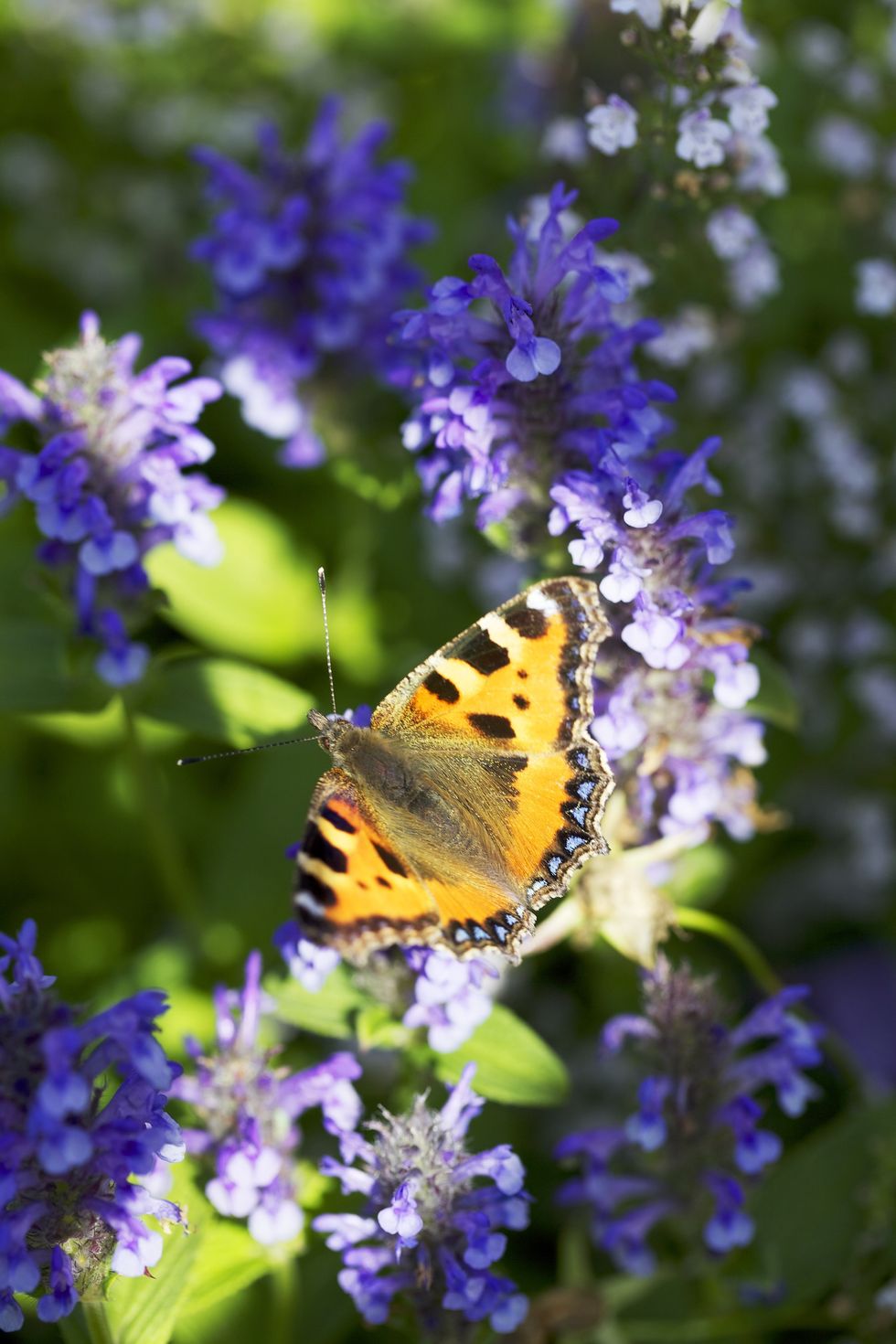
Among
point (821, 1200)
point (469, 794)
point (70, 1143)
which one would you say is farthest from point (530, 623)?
point (821, 1200)

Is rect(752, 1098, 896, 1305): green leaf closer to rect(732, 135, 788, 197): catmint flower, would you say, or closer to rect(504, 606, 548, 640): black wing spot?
rect(504, 606, 548, 640): black wing spot

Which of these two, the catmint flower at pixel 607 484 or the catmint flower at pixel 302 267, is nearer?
the catmint flower at pixel 607 484

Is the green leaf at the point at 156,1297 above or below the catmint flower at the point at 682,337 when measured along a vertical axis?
below

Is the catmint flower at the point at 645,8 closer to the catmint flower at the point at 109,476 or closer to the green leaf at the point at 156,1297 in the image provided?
the catmint flower at the point at 109,476

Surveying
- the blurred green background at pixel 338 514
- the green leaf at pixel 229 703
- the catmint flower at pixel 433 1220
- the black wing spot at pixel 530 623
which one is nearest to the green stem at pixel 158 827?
the blurred green background at pixel 338 514

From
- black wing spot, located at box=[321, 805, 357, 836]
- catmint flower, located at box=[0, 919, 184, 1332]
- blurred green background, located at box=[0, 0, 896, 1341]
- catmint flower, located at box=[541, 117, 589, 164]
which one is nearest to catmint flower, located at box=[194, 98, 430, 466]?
blurred green background, located at box=[0, 0, 896, 1341]

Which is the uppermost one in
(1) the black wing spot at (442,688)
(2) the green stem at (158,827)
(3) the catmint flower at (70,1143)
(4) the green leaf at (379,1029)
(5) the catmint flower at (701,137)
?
(5) the catmint flower at (701,137)

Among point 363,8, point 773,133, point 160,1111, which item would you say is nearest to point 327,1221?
point 160,1111

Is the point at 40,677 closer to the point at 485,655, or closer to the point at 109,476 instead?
the point at 109,476
